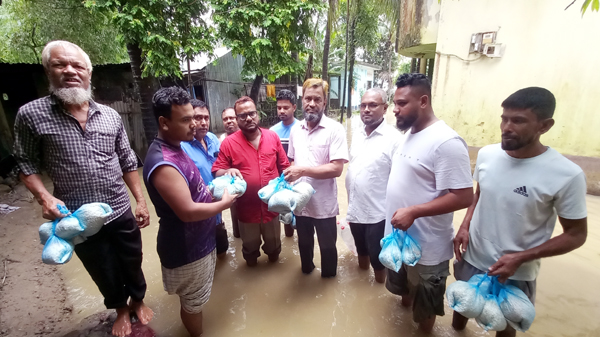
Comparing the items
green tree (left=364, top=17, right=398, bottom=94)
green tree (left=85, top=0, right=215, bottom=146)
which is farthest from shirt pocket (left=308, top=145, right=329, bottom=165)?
green tree (left=364, top=17, right=398, bottom=94)

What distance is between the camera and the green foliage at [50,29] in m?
9.16

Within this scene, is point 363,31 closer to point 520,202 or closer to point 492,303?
point 520,202

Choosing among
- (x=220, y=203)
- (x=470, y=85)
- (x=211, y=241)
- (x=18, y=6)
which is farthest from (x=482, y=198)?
(x=18, y=6)

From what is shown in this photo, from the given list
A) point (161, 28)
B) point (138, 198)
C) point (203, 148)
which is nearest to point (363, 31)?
point (161, 28)

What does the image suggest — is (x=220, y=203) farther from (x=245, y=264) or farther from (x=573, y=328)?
(x=573, y=328)

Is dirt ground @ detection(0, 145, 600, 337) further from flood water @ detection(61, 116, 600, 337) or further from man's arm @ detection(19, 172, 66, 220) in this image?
man's arm @ detection(19, 172, 66, 220)

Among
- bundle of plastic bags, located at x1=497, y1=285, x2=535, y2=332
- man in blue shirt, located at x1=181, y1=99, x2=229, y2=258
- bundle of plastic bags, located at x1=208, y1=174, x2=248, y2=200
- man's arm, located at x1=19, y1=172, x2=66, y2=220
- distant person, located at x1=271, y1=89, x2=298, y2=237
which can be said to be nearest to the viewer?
bundle of plastic bags, located at x1=497, y1=285, x2=535, y2=332

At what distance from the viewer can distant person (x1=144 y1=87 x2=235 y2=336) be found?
1.68 metres

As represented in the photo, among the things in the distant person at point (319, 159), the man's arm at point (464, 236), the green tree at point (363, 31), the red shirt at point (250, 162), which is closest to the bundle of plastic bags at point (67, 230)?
the red shirt at point (250, 162)

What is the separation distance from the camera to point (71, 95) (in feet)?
6.24

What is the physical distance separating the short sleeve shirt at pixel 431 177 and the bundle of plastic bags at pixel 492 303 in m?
0.27

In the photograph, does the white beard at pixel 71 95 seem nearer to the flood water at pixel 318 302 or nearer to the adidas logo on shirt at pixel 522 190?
the flood water at pixel 318 302

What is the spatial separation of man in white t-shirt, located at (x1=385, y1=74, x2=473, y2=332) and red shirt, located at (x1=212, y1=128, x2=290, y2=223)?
125 cm

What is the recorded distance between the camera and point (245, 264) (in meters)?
3.42
